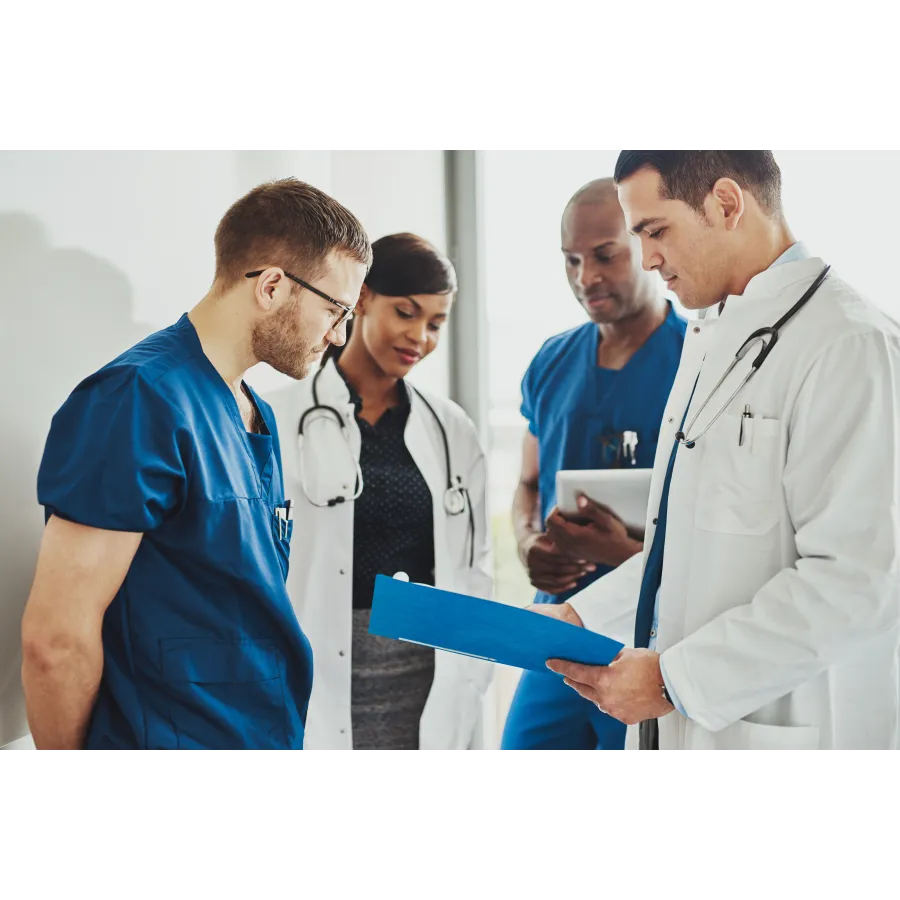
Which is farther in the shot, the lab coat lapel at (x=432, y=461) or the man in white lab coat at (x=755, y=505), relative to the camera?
the lab coat lapel at (x=432, y=461)

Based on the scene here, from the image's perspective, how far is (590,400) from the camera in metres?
2.21

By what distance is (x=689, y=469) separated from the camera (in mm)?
2062

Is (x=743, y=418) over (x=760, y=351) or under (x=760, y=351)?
under

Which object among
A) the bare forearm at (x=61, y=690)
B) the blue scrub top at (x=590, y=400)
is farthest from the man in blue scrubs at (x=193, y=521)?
the blue scrub top at (x=590, y=400)

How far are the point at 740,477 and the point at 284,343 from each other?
997 mm

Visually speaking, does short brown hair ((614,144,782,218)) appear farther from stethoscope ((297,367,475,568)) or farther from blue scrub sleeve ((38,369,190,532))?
blue scrub sleeve ((38,369,190,532))

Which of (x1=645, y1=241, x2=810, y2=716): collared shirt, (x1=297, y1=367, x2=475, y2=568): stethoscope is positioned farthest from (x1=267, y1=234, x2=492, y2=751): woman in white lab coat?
(x1=645, y1=241, x2=810, y2=716): collared shirt

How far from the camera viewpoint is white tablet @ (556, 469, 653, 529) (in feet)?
7.11

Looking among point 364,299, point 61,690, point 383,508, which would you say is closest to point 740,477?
point 383,508

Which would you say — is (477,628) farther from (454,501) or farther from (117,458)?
(117,458)

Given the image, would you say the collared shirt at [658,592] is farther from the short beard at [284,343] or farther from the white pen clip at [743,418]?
the short beard at [284,343]

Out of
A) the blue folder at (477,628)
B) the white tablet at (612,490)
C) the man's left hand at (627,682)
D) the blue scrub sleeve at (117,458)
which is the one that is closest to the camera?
the blue scrub sleeve at (117,458)

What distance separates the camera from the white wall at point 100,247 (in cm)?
204

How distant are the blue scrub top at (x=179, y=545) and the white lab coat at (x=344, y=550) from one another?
107 mm
